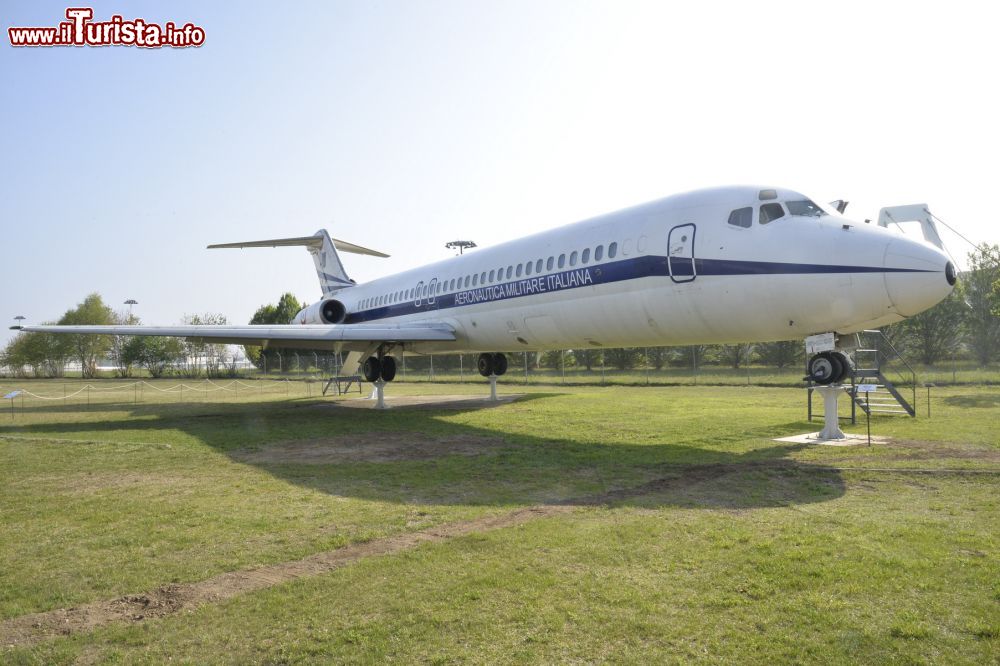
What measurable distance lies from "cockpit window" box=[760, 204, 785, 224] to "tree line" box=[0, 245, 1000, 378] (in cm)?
2749

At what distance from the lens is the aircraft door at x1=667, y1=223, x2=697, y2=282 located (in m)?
10.7

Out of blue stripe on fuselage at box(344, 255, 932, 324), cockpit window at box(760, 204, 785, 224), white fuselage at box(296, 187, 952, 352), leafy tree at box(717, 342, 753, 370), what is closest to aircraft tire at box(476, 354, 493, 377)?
blue stripe on fuselage at box(344, 255, 932, 324)

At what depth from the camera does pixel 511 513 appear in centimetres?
662

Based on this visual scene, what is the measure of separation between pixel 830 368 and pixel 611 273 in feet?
13.3

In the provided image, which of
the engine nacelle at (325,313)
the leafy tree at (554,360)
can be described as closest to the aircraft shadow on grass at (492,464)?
the engine nacelle at (325,313)

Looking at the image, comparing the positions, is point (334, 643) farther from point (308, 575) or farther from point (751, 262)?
point (751, 262)

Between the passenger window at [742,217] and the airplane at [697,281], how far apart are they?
0.02 metres

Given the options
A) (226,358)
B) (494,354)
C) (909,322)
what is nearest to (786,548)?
(494,354)

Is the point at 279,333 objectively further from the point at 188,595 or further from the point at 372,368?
the point at 188,595

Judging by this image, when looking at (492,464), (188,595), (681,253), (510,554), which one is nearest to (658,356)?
(681,253)

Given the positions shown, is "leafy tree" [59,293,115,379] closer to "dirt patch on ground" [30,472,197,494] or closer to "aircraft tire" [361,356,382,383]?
"aircraft tire" [361,356,382,383]

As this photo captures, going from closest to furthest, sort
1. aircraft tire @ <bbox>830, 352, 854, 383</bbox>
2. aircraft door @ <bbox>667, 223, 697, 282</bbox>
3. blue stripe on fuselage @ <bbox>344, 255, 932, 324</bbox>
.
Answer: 1. blue stripe on fuselage @ <bbox>344, 255, 932, 324</bbox>
2. aircraft tire @ <bbox>830, 352, 854, 383</bbox>
3. aircraft door @ <bbox>667, 223, 697, 282</bbox>

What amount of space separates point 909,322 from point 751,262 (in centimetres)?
5018

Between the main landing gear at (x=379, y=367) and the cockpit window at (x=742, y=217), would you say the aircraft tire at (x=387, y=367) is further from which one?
the cockpit window at (x=742, y=217)
